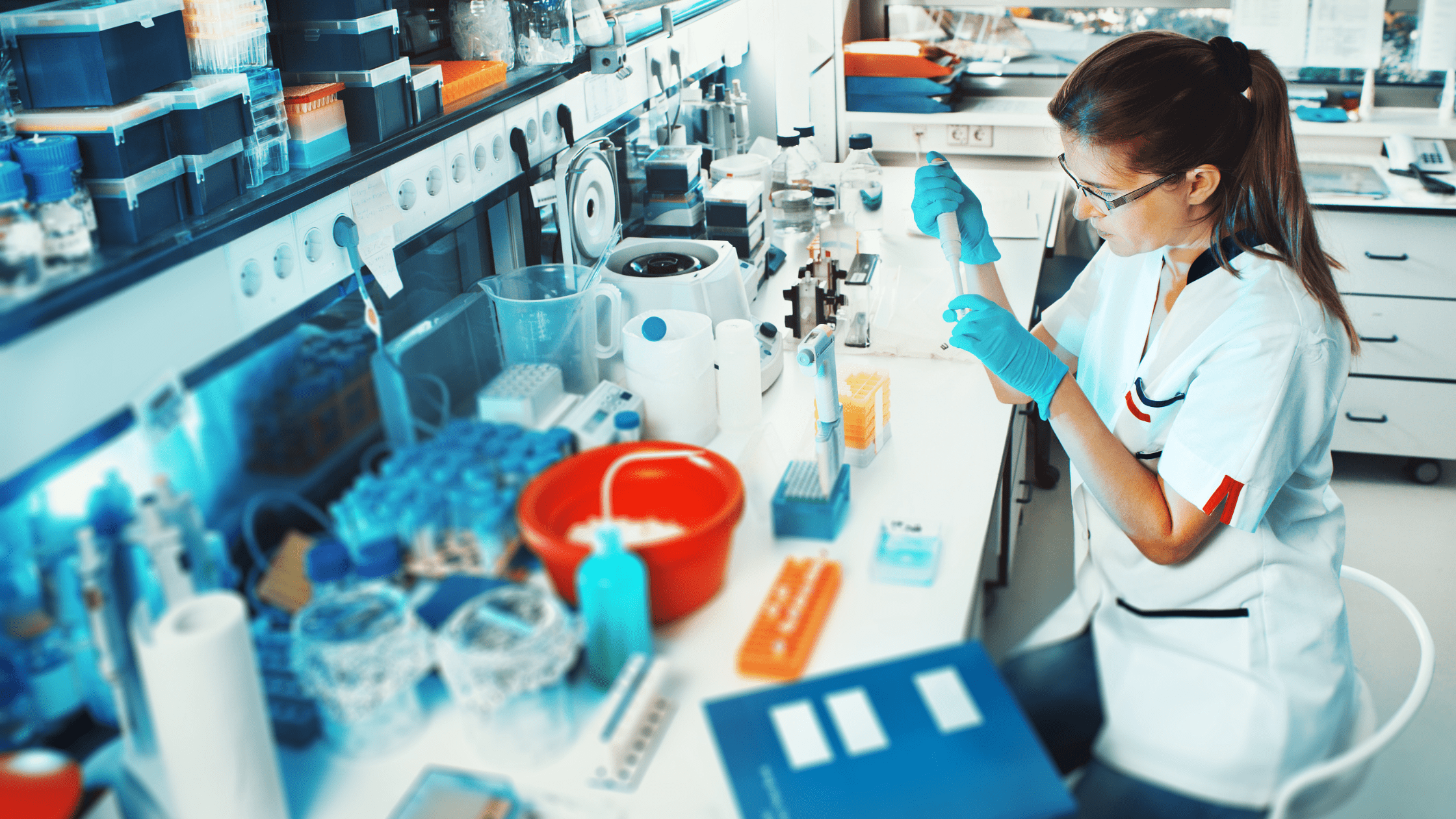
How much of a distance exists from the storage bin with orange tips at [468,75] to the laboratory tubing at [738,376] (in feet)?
2.22

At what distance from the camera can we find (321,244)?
163 cm

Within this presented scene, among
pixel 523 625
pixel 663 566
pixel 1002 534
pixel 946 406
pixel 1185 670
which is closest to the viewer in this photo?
pixel 523 625

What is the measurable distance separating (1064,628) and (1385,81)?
2.86m

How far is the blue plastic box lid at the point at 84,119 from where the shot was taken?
1.31 meters

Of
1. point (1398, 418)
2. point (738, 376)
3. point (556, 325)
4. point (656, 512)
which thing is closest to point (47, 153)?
point (556, 325)

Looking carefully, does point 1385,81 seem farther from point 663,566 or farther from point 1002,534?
point 663,566

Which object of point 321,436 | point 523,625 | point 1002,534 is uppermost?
point 321,436

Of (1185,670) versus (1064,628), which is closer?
(1185,670)

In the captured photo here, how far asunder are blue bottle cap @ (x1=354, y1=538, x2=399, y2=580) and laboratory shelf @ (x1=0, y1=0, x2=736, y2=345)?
44cm

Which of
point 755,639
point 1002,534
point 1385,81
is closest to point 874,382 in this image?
point 755,639

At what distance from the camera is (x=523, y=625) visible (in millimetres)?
1126

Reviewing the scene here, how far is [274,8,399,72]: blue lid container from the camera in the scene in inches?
64.1

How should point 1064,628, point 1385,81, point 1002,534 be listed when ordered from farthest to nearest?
point 1385,81 → point 1002,534 → point 1064,628

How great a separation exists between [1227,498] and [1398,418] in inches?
80.3
